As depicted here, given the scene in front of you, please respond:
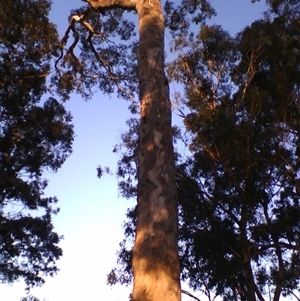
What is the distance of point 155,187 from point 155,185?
0.02 metres

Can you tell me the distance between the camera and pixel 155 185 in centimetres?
422

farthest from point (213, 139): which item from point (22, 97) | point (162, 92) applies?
point (162, 92)

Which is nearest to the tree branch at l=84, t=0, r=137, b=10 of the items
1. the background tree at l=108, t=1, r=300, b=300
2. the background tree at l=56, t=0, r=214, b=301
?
the background tree at l=56, t=0, r=214, b=301

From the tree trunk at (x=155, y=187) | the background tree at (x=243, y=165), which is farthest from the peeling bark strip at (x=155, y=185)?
the background tree at (x=243, y=165)

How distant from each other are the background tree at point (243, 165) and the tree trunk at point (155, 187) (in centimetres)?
678

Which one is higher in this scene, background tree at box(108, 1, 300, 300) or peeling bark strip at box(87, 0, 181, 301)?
background tree at box(108, 1, 300, 300)

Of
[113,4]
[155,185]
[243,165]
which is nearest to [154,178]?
[155,185]

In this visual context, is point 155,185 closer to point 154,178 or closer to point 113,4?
point 154,178

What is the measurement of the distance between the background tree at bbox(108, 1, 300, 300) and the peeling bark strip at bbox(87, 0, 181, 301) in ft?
22.3

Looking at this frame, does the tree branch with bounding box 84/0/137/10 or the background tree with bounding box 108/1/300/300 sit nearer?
the tree branch with bounding box 84/0/137/10

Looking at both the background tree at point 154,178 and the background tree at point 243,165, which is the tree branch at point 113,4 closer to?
the background tree at point 154,178

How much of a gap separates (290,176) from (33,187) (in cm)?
576

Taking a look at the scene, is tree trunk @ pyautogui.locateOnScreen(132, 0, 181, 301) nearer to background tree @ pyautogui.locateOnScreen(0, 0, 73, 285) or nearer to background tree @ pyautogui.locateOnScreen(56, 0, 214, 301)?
background tree @ pyautogui.locateOnScreen(56, 0, 214, 301)

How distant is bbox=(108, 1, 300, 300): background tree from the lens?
472 inches
